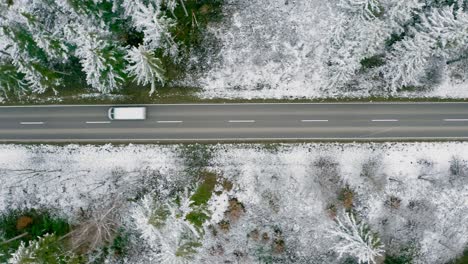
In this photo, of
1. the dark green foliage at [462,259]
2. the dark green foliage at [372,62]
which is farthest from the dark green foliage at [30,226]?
the dark green foliage at [462,259]

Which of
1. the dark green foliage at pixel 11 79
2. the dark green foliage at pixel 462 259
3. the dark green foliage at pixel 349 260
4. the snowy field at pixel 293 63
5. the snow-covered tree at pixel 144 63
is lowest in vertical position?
the dark green foliage at pixel 349 260

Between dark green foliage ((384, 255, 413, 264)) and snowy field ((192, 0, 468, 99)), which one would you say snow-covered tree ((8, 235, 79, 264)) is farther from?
dark green foliage ((384, 255, 413, 264))

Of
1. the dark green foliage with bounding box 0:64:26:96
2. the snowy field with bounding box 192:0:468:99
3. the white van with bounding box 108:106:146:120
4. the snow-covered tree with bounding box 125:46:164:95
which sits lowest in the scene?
the white van with bounding box 108:106:146:120

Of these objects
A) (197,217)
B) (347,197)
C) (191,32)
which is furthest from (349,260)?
(191,32)

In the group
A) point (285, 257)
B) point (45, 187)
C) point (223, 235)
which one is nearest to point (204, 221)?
point (223, 235)

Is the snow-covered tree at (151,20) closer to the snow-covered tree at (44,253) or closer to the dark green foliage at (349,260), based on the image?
the snow-covered tree at (44,253)

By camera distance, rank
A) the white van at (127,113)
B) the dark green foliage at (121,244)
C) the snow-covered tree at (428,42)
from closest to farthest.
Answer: the snow-covered tree at (428,42) < the white van at (127,113) < the dark green foliage at (121,244)

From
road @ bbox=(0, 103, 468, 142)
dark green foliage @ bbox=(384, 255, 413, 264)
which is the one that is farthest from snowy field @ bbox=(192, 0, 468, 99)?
dark green foliage @ bbox=(384, 255, 413, 264)
